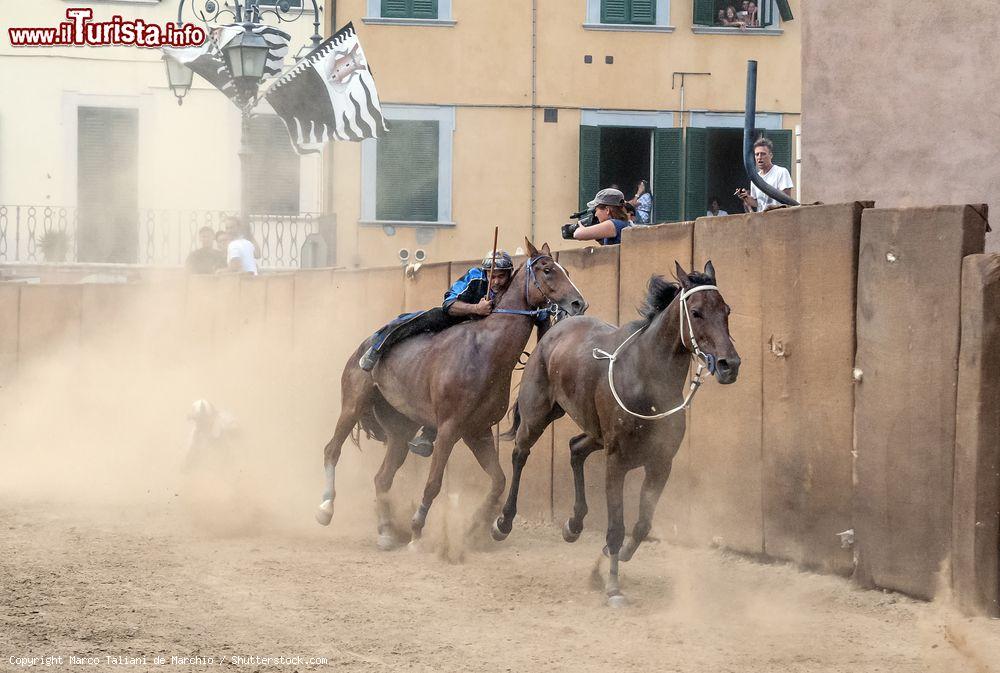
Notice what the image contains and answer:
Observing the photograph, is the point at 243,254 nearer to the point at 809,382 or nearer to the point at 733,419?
the point at 733,419

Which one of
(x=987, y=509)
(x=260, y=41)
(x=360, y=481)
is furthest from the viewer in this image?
(x=260, y=41)

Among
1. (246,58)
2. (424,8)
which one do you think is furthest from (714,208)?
(246,58)

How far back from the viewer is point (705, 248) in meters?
9.46

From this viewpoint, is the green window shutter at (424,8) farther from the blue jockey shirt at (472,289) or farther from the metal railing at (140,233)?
the blue jockey shirt at (472,289)

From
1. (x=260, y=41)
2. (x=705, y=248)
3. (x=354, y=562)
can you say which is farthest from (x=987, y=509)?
(x=260, y=41)

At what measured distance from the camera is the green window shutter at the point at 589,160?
24.7 meters

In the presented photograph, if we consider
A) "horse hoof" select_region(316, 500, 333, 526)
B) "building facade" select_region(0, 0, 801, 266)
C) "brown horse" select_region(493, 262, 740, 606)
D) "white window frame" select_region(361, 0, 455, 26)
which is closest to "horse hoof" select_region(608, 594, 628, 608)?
"brown horse" select_region(493, 262, 740, 606)

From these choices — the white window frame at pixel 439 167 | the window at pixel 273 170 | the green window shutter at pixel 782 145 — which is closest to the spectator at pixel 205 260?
the white window frame at pixel 439 167

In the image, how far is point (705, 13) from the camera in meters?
25.0

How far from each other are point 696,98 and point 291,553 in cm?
1694

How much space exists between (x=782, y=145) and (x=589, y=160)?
11.1 ft

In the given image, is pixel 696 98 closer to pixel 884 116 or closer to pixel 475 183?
pixel 475 183

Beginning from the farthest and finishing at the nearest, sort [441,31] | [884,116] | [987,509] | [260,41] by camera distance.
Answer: [441,31]
[260,41]
[884,116]
[987,509]

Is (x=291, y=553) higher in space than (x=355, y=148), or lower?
lower
